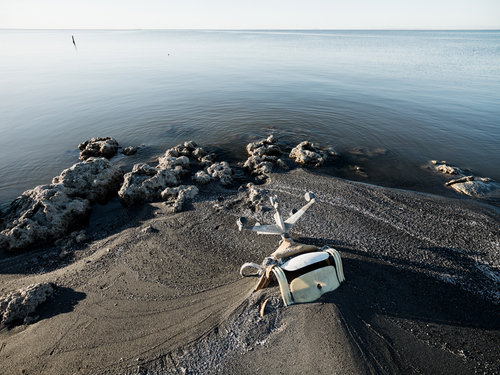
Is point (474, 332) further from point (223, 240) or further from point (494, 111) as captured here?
point (494, 111)

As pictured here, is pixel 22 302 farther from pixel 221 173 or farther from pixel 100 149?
pixel 100 149

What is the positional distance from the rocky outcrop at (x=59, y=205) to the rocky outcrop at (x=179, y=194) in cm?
291

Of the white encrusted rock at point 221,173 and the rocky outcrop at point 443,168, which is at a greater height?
the white encrusted rock at point 221,173

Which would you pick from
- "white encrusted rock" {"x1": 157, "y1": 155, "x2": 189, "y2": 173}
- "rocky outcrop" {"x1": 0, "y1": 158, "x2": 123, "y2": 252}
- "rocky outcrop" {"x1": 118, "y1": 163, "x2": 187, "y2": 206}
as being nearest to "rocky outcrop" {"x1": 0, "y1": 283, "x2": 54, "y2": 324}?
"rocky outcrop" {"x1": 0, "y1": 158, "x2": 123, "y2": 252}

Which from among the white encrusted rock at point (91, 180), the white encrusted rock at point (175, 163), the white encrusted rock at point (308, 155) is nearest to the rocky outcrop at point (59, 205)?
the white encrusted rock at point (91, 180)

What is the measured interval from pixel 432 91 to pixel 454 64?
69.1 feet

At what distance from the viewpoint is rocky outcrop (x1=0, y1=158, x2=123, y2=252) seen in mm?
7383

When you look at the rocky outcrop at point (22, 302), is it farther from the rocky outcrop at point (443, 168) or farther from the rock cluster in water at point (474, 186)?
the rocky outcrop at point (443, 168)

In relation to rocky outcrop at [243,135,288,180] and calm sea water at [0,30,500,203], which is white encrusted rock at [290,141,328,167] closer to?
calm sea water at [0,30,500,203]

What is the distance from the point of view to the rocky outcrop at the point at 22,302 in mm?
5203

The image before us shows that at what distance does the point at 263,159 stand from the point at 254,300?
7.78 metres

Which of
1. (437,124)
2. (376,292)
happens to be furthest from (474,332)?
(437,124)

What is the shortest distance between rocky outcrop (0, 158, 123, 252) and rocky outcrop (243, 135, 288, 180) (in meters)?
6.31

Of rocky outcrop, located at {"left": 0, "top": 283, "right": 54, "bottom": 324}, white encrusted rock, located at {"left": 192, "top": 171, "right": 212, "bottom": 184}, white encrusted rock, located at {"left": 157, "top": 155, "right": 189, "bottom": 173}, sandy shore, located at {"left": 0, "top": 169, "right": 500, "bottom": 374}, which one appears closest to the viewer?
sandy shore, located at {"left": 0, "top": 169, "right": 500, "bottom": 374}
